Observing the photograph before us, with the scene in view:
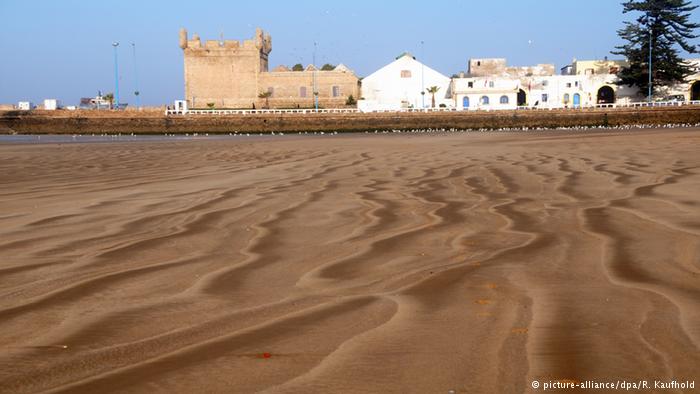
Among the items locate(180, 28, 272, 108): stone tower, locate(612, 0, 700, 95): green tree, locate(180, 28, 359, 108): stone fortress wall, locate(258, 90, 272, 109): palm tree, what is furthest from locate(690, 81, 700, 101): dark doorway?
locate(180, 28, 272, 108): stone tower

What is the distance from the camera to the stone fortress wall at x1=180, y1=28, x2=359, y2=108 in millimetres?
56000

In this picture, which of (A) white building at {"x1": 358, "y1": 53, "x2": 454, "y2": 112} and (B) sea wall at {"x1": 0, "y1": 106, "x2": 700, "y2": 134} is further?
Result: (A) white building at {"x1": 358, "y1": 53, "x2": 454, "y2": 112}

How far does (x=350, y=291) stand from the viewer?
3.09 metres

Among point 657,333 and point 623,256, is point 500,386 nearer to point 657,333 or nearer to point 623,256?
point 657,333

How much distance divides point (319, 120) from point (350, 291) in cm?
4120

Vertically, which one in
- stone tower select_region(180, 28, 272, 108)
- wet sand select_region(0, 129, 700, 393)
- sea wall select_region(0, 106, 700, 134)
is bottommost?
wet sand select_region(0, 129, 700, 393)

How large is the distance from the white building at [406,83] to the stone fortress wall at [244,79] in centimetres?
197

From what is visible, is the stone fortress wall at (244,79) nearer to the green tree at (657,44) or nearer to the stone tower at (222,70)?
the stone tower at (222,70)

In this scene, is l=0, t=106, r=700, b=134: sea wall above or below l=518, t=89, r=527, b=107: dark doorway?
below

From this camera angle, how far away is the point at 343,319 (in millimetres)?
2645

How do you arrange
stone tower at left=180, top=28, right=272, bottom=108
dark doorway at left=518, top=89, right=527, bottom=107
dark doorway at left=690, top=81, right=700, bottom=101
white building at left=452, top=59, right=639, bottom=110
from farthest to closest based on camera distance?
stone tower at left=180, top=28, right=272, bottom=108 → dark doorway at left=518, top=89, right=527, bottom=107 → white building at left=452, top=59, right=639, bottom=110 → dark doorway at left=690, top=81, right=700, bottom=101

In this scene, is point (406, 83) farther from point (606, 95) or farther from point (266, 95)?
point (606, 95)

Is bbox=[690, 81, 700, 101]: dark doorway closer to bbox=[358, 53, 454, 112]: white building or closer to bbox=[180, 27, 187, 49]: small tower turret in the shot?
bbox=[358, 53, 454, 112]: white building

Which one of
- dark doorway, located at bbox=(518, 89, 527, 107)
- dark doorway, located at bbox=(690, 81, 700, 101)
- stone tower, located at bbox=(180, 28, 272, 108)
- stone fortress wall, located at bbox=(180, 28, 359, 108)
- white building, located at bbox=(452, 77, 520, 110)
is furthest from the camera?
stone tower, located at bbox=(180, 28, 272, 108)
